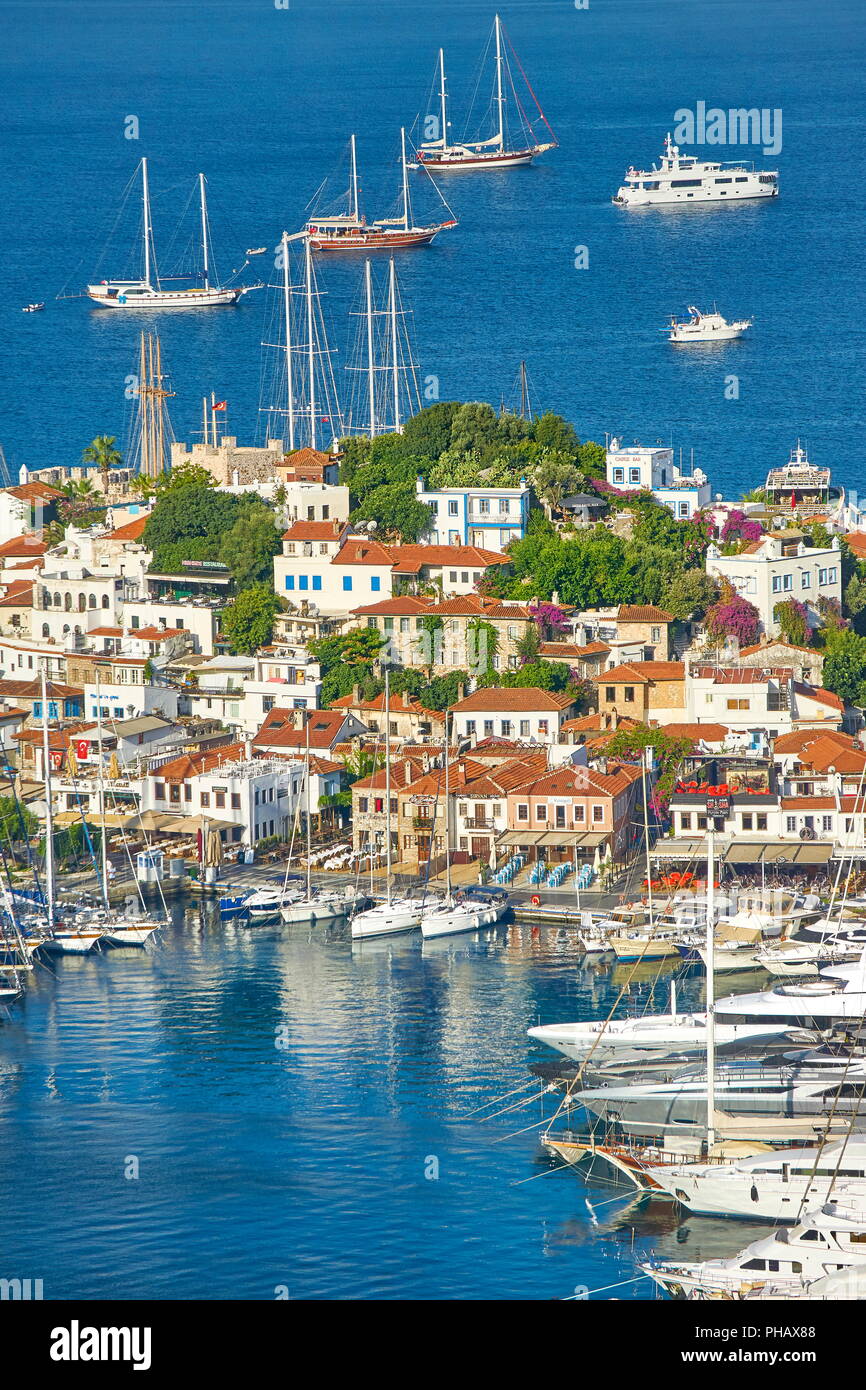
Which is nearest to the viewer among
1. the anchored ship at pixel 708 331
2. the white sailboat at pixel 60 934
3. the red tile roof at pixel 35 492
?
the white sailboat at pixel 60 934

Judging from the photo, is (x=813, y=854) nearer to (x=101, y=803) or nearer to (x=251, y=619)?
(x=101, y=803)

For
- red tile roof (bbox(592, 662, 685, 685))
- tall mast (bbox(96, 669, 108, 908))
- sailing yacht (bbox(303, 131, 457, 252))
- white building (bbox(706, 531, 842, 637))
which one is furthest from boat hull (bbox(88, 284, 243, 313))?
red tile roof (bbox(592, 662, 685, 685))

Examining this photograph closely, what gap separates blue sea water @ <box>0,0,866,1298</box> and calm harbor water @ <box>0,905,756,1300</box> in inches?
2.6

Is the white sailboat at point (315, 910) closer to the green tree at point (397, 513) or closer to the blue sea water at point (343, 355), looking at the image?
the blue sea water at point (343, 355)

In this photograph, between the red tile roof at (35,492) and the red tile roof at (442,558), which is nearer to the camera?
the red tile roof at (442,558)

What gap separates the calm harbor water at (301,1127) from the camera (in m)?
34.7

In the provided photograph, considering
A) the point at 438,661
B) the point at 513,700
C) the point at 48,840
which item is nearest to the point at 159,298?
the point at 438,661

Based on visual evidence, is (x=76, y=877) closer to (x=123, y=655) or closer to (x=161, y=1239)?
(x=123, y=655)

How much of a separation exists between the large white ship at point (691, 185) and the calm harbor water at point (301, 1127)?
84.2m

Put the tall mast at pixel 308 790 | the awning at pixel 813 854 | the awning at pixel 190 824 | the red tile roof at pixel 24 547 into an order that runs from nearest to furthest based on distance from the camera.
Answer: the awning at pixel 813 854 < the tall mast at pixel 308 790 < the awning at pixel 190 824 < the red tile roof at pixel 24 547

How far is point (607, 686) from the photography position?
56.4 meters

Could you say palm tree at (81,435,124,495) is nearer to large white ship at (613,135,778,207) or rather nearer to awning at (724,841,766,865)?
awning at (724,841,766,865)

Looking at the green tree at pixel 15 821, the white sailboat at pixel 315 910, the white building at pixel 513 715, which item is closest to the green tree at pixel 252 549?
the white building at pixel 513 715

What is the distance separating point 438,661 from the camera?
58781 millimetres
